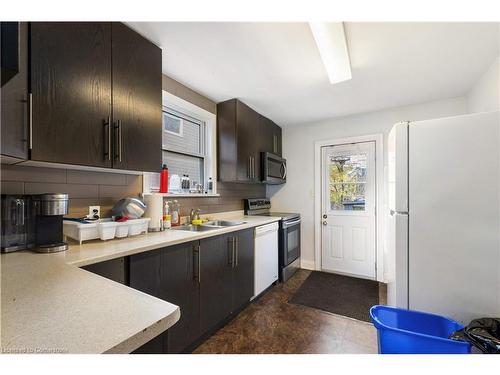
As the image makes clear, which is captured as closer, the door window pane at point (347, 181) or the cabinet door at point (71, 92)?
the cabinet door at point (71, 92)

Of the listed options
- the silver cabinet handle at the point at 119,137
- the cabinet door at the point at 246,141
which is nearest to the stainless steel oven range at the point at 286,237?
the cabinet door at the point at 246,141

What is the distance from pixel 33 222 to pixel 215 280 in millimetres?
1234

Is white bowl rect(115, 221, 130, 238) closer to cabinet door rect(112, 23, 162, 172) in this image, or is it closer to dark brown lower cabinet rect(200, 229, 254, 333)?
cabinet door rect(112, 23, 162, 172)

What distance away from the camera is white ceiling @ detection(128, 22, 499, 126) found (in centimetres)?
151

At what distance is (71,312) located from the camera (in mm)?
563

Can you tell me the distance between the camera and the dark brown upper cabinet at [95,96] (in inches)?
43.2

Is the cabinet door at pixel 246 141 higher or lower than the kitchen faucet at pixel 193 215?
higher

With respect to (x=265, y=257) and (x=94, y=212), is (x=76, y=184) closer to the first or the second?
(x=94, y=212)

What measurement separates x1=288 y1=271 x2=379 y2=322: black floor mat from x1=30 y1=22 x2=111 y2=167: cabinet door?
2.40 metres

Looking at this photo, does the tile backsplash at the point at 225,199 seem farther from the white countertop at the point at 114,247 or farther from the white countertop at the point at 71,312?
the white countertop at the point at 71,312

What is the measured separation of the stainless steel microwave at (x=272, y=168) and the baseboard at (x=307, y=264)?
135cm

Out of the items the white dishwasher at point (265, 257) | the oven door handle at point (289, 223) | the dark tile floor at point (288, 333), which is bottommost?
the dark tile floor at point (288, 333)
